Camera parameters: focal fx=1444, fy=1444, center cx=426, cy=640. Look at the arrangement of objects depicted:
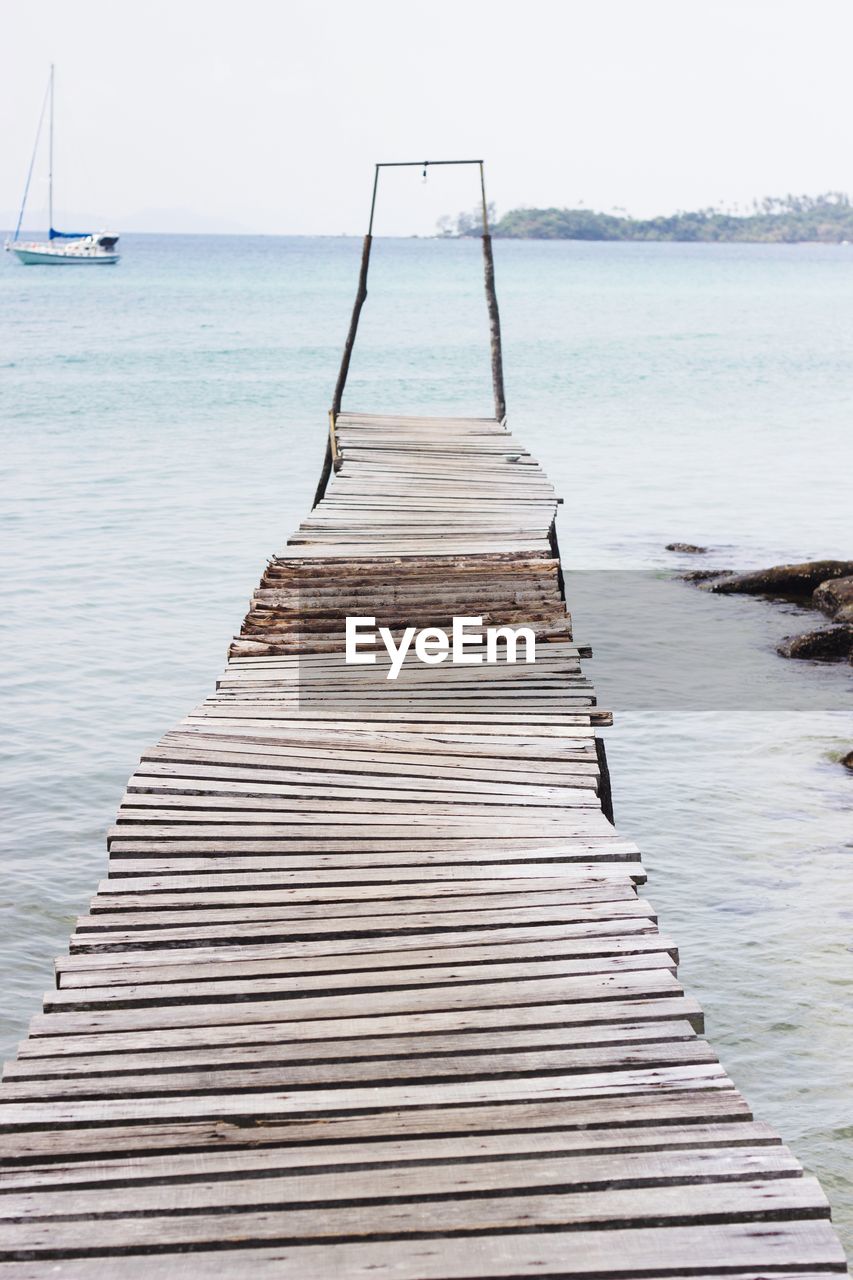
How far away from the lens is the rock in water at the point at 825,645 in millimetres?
14133

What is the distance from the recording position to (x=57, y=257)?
358ft

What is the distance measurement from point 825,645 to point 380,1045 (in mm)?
10569

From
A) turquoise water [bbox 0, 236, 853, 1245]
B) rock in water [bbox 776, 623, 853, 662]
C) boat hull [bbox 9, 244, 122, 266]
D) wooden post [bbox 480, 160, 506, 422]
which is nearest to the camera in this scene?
turquoise water [bbox 0, 236, 853, 1245]

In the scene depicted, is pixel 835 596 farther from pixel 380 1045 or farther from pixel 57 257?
pixel 57 257

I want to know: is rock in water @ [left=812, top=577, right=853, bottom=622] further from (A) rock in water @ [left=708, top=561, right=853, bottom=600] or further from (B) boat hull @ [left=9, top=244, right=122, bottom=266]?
(B) boat hull @ [left=9, top=244, right=122, bottom=266]

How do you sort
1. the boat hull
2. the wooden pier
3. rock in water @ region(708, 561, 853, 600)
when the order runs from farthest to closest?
the boat hull < rock in water @ region(708, 561, 853, 600) < the wooden pier

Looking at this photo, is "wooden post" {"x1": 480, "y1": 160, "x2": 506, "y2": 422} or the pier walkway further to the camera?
"wooden post" {"x1": 480, "y1": 160, "x2": 506, "y2": 422}

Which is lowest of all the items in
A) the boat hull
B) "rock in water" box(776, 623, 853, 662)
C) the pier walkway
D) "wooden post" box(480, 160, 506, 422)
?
"rock in water" box(776, 623, 853, 662)

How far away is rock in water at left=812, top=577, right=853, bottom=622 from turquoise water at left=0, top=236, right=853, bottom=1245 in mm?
603

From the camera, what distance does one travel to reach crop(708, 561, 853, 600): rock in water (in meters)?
16.8

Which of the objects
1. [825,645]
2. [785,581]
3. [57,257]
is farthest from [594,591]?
[57,257]

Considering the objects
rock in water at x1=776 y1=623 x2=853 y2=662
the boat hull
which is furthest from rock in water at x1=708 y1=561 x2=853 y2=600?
the boat hull

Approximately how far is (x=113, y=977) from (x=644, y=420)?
31288 millimetres

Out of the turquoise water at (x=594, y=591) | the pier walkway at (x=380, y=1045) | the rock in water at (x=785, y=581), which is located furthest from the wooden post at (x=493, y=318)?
the pier walkway at (x=380, y=1045)
